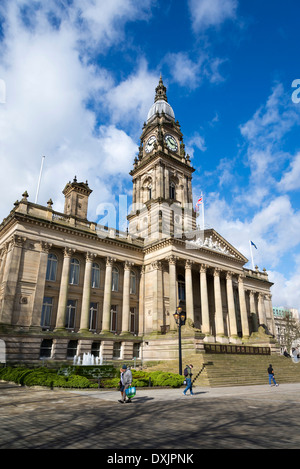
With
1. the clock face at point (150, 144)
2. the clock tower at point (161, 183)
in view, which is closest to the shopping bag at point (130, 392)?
the clock tower at point (161, 183)

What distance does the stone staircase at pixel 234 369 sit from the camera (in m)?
24.8

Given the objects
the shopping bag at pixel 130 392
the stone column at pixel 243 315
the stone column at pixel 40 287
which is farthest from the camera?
the stone column at pixel 243 315

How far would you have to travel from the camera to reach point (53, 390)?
17.9 m

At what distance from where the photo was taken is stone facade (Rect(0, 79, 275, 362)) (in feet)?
102

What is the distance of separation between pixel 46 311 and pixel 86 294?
14.6ft

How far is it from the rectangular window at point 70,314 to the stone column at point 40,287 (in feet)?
13.1

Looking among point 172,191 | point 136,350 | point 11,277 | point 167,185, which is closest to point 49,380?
point 11,277

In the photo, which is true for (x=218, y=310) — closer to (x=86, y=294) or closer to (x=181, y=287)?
(x=181, y=287)

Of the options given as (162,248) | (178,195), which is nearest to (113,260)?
(162,248)

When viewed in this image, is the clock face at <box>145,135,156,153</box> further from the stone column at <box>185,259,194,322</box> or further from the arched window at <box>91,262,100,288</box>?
the arched window at <box>91,262,100,288</box>

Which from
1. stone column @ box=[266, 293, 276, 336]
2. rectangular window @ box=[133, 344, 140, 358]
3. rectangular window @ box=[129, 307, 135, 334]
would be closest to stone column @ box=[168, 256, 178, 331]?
rectangular window @ box=[133, 344, 140, 358]

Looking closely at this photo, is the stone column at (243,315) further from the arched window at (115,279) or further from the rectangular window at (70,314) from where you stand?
the rectangular window at (70,314)

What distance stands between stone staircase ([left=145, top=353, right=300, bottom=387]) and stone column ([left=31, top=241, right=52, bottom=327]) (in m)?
12.0

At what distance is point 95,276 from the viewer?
125ft
